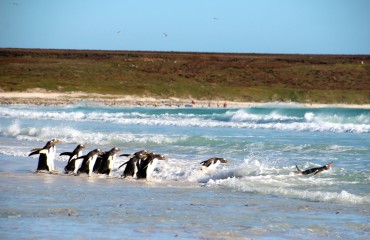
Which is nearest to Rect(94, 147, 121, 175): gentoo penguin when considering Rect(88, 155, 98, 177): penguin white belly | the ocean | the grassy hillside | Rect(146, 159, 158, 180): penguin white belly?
Rect(88, 155, 98, 177): penguin white belly

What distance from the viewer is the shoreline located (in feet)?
171

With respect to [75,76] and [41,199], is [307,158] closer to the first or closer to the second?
[41,199]

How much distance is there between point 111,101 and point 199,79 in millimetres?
12757

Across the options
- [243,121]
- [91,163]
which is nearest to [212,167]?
[91,163]

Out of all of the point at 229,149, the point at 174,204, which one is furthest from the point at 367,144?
the point at 174,204

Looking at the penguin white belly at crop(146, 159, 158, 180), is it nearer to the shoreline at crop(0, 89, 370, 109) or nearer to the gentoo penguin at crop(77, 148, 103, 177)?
the gentoo penguin at crop(77, 148, 103, 177)

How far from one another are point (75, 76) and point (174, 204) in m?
54.5

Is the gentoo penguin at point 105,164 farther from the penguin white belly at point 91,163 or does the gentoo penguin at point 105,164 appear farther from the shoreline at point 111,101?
the shoreline at point 111,101

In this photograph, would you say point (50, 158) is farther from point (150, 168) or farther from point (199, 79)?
point (199, 79)

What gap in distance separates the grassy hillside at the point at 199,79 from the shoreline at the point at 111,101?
53.8 inches

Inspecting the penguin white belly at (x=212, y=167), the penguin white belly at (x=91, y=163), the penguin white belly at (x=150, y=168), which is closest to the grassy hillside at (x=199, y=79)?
the penguin white belly at (x=212, y=167)

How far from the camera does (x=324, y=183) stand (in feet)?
43.8

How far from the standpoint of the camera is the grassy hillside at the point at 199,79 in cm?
5953

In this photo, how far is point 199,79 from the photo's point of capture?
65688mm
